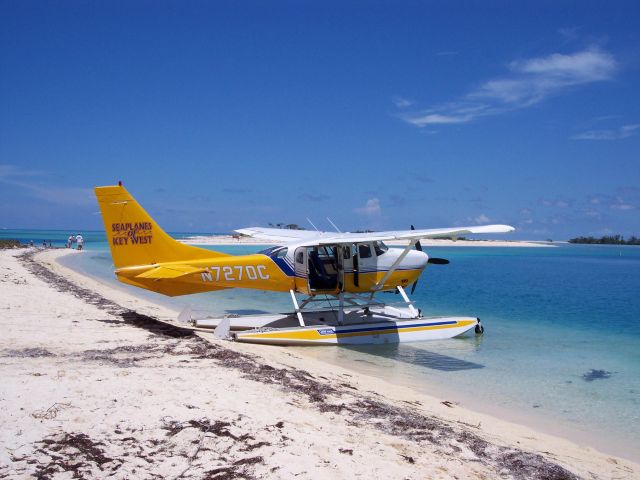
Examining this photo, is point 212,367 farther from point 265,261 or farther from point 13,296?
point 13,296

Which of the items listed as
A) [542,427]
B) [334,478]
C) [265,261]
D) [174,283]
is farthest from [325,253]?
[334,478]

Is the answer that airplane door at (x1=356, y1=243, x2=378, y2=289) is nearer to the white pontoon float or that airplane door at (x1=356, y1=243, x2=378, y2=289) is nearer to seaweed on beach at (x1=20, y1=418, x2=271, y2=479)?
the white pontoon float

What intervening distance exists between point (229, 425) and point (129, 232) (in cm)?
616

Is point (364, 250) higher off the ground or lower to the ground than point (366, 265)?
higher

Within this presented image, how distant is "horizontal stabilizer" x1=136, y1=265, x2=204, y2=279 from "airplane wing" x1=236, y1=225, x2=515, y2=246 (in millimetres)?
2399

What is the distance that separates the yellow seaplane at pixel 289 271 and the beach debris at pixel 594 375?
2757mm

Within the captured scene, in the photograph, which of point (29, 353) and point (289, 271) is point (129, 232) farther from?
point (29, 353)

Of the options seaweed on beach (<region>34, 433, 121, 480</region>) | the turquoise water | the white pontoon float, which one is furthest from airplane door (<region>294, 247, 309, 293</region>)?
seaweed on beach (<region>34, 433, 121, 480</region>)

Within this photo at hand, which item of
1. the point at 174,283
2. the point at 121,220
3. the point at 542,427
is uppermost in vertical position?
the point at 121,220

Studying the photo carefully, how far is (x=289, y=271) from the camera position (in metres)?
10.2

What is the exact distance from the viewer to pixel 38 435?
371 cm

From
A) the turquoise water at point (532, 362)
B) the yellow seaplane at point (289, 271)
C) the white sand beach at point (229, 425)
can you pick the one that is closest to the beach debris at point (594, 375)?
the turquoise water at point (532, 362)

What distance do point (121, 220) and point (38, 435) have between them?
6.18 m

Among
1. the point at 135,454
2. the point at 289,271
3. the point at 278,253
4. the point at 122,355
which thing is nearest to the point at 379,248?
the point at 289,271
